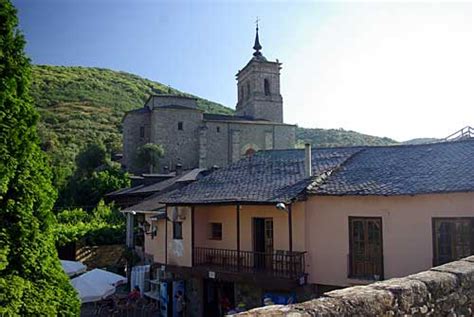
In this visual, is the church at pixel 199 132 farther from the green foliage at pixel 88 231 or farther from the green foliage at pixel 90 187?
the green foliage at pixel 88 231

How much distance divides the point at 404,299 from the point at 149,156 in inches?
1769

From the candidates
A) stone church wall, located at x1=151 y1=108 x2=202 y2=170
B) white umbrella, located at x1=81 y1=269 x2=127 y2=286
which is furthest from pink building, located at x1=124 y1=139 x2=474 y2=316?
stone church wall, located at x1=151 y1=108 x2=202 y2=170

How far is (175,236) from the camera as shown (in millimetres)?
17844

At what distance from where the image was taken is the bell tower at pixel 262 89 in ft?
177

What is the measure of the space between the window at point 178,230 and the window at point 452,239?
934 centimetres

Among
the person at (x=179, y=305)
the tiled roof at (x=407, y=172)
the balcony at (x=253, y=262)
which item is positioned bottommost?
the person at (x=179, y=305)

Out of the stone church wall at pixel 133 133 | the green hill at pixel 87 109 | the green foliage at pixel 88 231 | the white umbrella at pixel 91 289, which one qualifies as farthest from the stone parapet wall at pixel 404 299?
the stone church wall at pixel 133 133

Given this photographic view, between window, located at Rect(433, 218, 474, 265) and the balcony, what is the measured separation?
12.7ft

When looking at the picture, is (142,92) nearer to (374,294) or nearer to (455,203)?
(455,203)

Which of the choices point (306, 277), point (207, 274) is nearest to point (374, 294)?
point (306, 277)

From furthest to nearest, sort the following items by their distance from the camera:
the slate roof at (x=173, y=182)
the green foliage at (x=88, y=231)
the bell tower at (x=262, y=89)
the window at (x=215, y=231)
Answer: the bell tower at (x=262, y=89) < the slate roof at (x=173, y=182) < the green foliage at (x=88, y=231) < the window at (x=215, y=231)

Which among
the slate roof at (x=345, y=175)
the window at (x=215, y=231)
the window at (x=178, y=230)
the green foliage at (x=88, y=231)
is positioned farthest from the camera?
the green foliage at (x=88, y=231)

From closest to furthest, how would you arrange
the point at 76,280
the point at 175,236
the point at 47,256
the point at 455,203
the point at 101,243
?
the point at 47,256, the point at 455,203, the point at 76,280, the point at 175,236, the point at 101,243

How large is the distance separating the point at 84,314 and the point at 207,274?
543 cm
